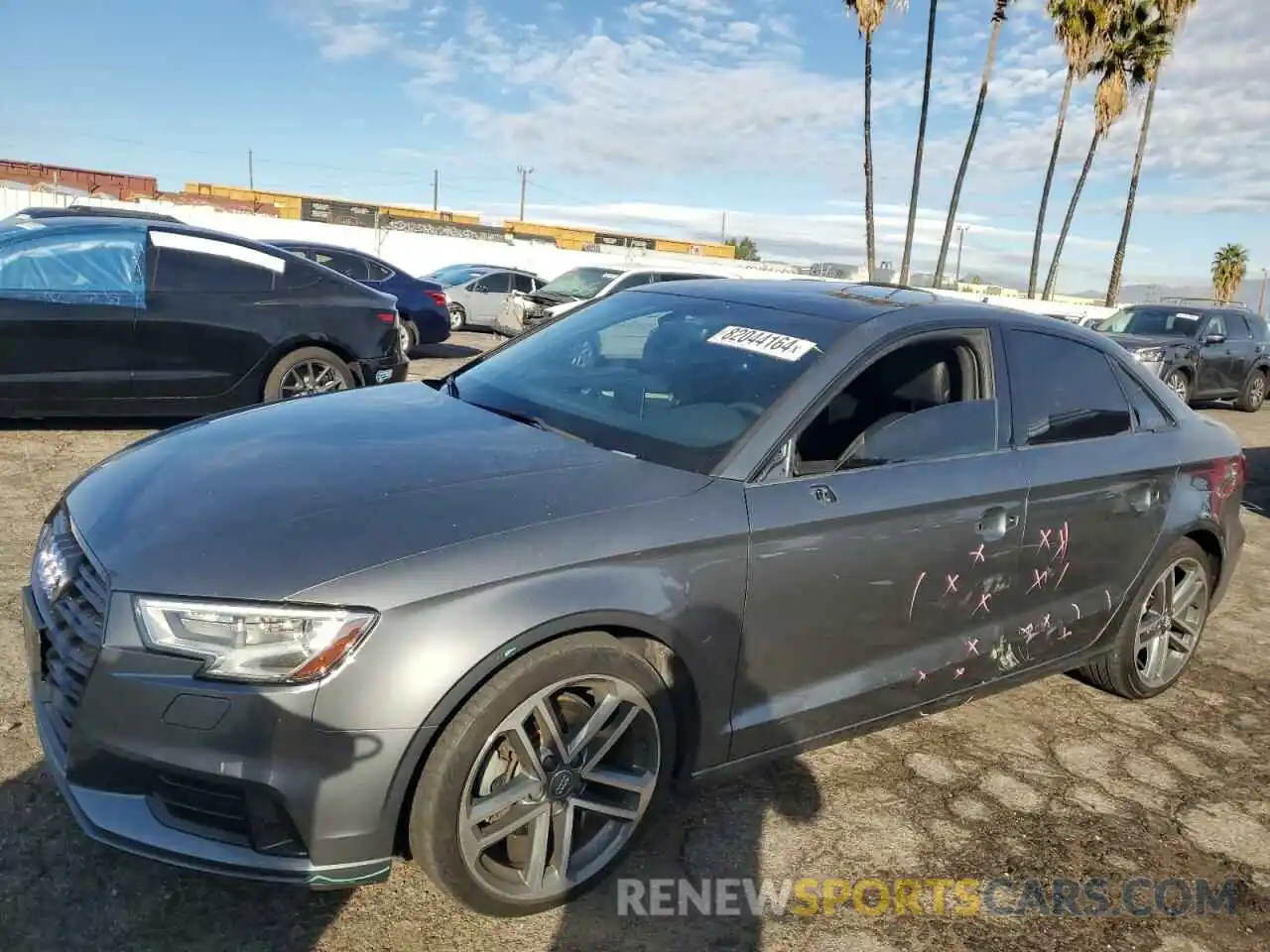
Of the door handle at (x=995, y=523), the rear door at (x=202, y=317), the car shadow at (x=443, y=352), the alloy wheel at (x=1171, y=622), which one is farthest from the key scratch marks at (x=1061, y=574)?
the car shadow at (x=443, y=352)

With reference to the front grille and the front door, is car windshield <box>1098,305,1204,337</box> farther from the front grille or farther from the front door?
the front grille

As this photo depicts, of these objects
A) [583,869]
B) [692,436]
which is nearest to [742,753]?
[583,869]

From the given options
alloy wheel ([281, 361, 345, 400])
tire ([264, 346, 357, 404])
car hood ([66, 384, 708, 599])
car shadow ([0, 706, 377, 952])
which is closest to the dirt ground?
car shadow ([0, 706, 377, 952])

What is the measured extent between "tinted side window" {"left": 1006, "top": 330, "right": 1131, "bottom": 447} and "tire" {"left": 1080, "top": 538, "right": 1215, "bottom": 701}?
0.66m

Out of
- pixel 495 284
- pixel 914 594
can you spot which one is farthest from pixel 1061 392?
pixel 495 284

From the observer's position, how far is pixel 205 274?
6.99m

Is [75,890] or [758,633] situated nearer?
[75,890]

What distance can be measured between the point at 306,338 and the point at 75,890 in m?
5.33

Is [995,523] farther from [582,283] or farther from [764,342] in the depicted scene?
[582,283]

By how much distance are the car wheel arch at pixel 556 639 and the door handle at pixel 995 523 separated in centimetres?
121

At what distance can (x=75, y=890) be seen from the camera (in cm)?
243

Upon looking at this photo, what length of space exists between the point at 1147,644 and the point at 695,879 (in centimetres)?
246

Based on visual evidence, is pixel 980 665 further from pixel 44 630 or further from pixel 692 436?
pixel 44 630

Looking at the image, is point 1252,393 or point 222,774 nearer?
point 222,774
